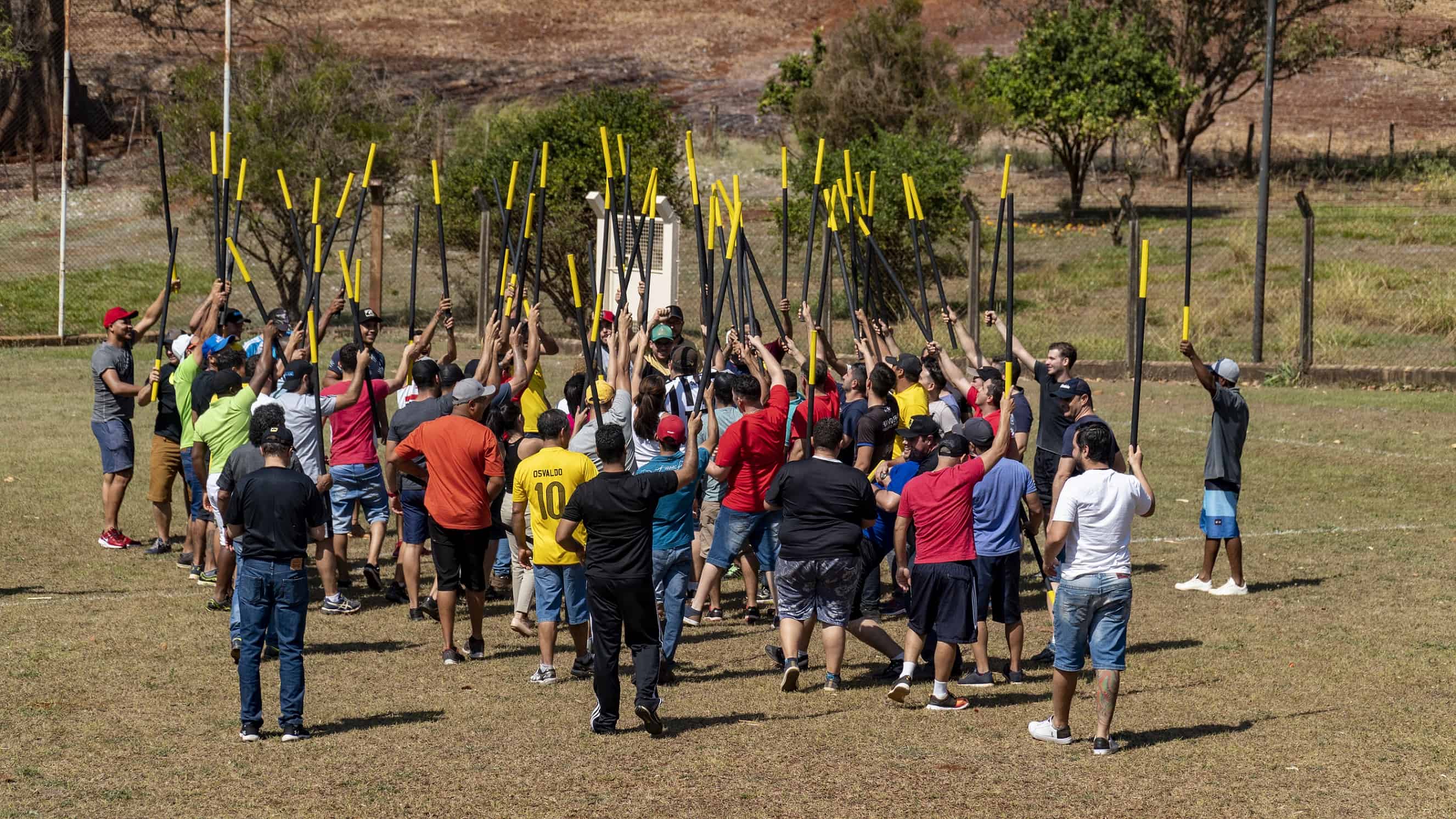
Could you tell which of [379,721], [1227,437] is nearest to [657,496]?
[379,721]

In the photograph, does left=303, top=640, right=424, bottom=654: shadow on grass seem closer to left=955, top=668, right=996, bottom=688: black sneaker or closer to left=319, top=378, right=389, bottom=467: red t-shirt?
left=319, top=378, right=389, bottom=467: red t-shirt

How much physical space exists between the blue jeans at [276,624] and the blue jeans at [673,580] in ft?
6.53

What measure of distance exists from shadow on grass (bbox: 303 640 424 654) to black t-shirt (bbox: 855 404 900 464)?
9.97 feet

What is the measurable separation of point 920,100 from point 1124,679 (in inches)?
1178

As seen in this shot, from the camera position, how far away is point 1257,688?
8.54 metres

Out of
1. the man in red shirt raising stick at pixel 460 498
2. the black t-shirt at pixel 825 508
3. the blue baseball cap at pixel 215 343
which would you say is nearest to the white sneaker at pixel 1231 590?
the black t-shirt at pixel 825 508

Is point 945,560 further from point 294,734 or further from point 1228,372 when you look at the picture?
point 294,734

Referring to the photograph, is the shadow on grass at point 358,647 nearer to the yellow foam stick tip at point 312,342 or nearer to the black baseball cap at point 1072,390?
the yellow foam stick tip at point 312,342

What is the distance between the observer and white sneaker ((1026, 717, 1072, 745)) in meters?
7.53

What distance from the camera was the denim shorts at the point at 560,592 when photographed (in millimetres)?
8594

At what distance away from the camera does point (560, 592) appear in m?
8.70

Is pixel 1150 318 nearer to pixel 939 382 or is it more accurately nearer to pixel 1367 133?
pixel 939 382

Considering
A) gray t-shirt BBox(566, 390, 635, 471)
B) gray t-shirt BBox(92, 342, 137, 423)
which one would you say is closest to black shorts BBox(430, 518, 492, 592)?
gray t-shirt BBox(566, 390, 635, 471)

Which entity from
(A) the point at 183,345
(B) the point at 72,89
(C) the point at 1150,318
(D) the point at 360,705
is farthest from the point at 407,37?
(D) the point at 360,705
